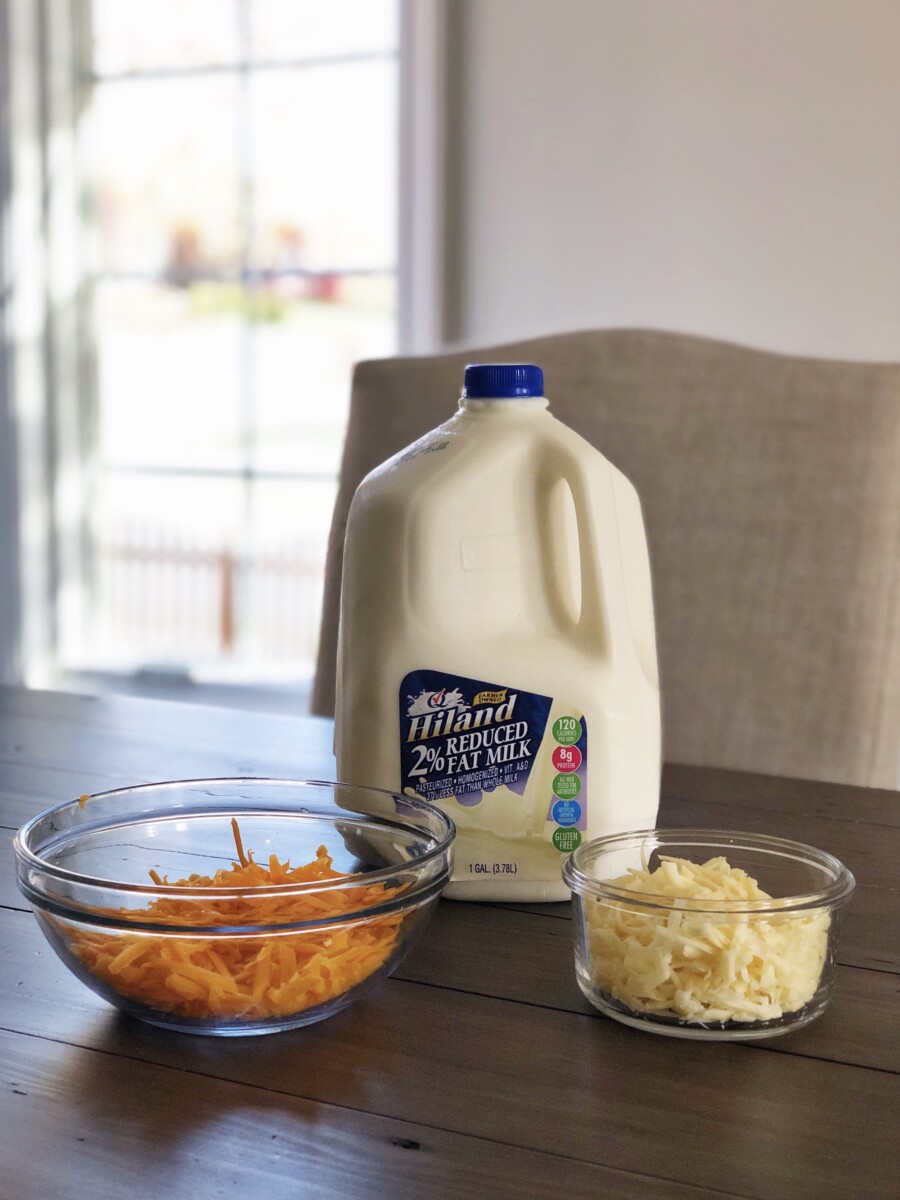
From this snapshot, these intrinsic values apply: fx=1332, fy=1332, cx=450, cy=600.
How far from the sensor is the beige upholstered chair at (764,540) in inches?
39.9

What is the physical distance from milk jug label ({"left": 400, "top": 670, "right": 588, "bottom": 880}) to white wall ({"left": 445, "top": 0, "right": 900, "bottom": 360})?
4.20 feet

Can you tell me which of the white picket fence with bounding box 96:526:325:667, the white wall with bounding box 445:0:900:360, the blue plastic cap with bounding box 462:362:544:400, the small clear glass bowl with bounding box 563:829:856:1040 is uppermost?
the white wall with bounding box 445:0:900:360

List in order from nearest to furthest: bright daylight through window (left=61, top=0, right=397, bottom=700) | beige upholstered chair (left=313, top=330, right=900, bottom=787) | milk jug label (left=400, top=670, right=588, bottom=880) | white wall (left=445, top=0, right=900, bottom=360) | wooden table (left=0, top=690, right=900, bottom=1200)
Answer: wooden table (left=0, top=690, right=900, bottom=1200)
milk jug label (left=400, top=670, right=588, bottom=880)
beige upholstered chair (left=313, top=330, right=900, bottom=787)
white wall (left=445, top=0, right=900, bottom=360)
bright daylight through window (left=61, top=0, right=397, bottom=700)

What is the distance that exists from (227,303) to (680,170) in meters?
0.84

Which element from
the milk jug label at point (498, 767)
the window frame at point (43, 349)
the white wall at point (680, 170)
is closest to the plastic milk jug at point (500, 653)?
the milk jug label at point (498, 767)

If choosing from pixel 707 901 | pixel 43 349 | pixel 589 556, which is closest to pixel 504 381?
pixel 589 556

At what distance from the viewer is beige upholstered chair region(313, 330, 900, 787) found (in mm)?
1014

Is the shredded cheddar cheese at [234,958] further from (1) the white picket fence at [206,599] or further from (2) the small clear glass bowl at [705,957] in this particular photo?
(1) the white picket fence at [206,599]

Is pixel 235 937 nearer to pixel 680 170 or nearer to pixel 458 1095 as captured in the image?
pixel 458 1095

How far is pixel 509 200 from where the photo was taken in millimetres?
1914

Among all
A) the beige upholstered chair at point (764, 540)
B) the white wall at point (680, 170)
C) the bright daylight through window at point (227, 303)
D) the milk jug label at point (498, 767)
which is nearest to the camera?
the milk jug label at point (498, 767)

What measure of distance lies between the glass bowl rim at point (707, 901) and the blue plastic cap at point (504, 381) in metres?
0.22

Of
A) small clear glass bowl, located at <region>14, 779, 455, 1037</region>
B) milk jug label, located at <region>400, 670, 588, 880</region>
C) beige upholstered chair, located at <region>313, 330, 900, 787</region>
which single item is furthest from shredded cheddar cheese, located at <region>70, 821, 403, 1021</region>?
beige upholstered chair, located at <region>313, 330, 900, 787</region>

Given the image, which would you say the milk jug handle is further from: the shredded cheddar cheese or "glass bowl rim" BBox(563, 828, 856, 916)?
the shredded cheddar cheese
